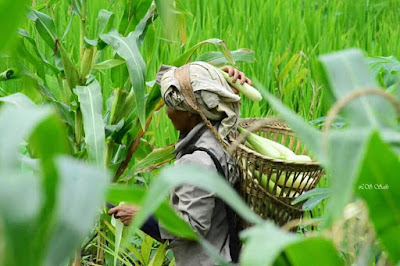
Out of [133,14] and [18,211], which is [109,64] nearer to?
[133,14]

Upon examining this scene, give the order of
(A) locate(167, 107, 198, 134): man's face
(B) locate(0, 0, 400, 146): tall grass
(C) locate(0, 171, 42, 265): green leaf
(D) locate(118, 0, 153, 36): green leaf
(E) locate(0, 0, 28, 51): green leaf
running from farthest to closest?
(B) locate(0, 0, 400, 146): tall grass < (D) locate(118, 0, 153, 36): green leaf < (A) locate(167, 107, 198, 134): man's face < (E) locate(0, 0, 28, 51): green leaf < (C) locate(0, 171, 42, 265): green leaf

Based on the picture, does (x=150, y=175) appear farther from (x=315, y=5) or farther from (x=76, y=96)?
(x=315, y=5)

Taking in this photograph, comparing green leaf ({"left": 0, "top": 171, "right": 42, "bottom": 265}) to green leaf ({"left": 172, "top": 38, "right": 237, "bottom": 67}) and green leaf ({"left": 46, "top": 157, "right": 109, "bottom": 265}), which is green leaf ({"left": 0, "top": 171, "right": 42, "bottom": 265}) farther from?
green leaf ({"left": 172, "top": 38, "right": 237, "bottom": 67})

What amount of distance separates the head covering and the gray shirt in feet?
0.18

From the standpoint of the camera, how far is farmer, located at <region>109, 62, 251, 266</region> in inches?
82.7

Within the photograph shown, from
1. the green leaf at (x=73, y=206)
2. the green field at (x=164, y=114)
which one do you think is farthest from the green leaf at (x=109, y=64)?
the green leaf at (x=73, y=206)

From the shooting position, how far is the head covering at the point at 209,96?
214 cm

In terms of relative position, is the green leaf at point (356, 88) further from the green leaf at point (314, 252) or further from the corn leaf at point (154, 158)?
the corn leaf at point (154, 158)

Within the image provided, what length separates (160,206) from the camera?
85cm

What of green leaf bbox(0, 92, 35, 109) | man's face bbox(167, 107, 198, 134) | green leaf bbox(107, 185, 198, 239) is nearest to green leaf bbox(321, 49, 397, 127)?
green leaf bbox(107, 185, 198, 239)

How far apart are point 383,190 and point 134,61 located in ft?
5.26

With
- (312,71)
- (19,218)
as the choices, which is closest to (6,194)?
(19,218)

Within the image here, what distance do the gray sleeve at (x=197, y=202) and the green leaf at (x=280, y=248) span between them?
49.7 inches

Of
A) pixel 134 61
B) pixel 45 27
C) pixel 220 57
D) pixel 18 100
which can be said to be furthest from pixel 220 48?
pixel 18 100
